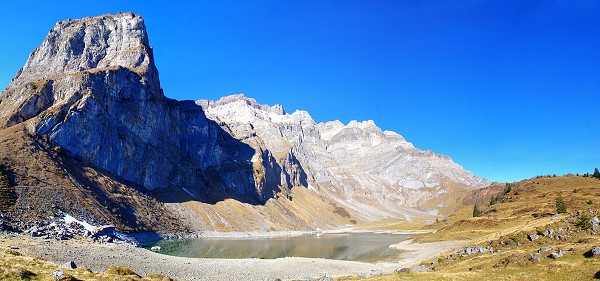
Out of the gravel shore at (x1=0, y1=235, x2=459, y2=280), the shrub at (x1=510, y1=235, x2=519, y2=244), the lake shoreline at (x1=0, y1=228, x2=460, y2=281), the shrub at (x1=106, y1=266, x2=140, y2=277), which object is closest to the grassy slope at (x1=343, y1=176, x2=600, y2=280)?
the shrub at (x1=510, y1=235, x2=519, y2=244)

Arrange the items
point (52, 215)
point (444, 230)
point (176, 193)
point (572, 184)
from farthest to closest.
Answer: point (176, 193)
point (572, 184)
point (444, 230)
point (52, 215)

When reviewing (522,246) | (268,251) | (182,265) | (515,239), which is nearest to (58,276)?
(182,265)

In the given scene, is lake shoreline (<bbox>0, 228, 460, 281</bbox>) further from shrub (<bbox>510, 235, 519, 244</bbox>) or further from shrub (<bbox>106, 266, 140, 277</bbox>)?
shrub (<bbox>106, 266, 140, 277</bbox>)

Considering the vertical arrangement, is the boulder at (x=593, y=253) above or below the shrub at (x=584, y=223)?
below

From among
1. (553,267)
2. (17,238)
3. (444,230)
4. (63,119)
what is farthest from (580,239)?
(63,119)

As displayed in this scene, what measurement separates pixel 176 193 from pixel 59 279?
180249 millimetres

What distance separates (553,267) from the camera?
3253cm

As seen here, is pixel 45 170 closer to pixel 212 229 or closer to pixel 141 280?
pixel 212 229

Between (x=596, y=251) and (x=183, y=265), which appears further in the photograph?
(x=183, y=265)

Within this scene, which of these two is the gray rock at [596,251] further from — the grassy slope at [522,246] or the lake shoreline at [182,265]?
the lake shoreline at [182,265]

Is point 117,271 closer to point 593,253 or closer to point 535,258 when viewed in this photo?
point 535,258

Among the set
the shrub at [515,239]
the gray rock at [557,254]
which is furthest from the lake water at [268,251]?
the gray rock at [557,254]

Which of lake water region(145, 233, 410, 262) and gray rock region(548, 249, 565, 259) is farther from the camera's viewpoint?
lake water region(145, 233, 410, 262)

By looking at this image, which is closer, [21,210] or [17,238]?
[17,238]
